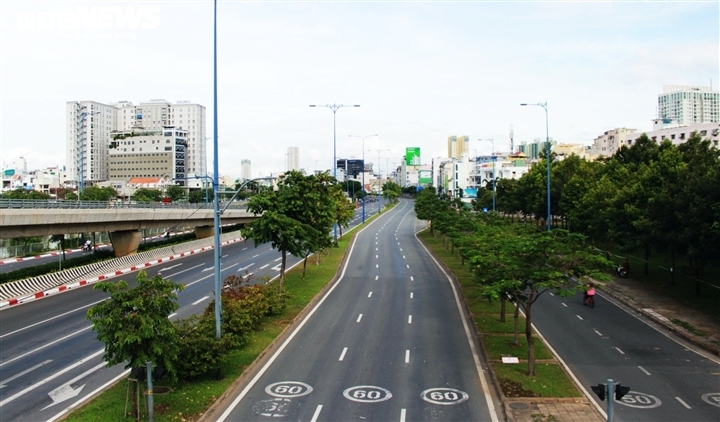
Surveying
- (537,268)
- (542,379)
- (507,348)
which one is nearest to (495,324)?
(507,348)

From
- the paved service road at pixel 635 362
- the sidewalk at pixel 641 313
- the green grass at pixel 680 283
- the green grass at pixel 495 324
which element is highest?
the green grass at pixel 680 283

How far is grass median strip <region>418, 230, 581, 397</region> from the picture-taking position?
57.8 feet

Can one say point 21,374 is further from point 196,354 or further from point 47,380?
point 196,354

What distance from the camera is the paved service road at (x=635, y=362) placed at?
1658 centimetres

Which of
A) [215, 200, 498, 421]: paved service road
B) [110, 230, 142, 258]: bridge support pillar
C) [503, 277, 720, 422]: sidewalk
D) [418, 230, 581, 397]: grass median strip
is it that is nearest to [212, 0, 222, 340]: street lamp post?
[215, 200, 498, 421]: paved service road

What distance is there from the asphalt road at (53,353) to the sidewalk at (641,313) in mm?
13056

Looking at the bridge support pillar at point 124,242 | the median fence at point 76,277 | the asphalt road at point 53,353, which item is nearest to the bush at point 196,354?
the asphalt road at point 53,353

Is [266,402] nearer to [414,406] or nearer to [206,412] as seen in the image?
[206,412]

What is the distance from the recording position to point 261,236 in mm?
31172

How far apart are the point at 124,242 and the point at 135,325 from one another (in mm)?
37061

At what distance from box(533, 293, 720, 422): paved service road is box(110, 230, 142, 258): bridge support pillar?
34533mm

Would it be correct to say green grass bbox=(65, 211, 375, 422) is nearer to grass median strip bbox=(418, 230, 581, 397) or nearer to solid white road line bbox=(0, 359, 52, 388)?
solid white road line bbox=(0, 359, 52, 388)

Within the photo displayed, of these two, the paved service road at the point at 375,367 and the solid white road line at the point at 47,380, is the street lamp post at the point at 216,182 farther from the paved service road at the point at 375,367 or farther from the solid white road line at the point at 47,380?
the solid white road line at the point at 47,380

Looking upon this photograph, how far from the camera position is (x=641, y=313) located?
2953 centimetres
